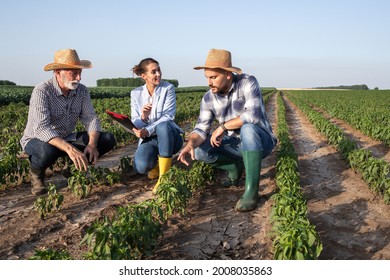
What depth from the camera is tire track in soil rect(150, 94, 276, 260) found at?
3316mm

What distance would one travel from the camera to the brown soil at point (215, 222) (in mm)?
3377

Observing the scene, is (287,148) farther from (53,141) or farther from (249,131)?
(53,141)

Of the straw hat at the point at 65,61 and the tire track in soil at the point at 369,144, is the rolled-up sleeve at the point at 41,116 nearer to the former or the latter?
the straw hat at the point at 65,61

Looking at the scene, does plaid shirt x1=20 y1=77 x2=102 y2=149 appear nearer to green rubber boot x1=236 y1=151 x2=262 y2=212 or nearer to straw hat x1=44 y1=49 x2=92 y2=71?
straw hat x1=44 y1=49 x2=92 y2=71

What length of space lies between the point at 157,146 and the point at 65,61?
1.72m

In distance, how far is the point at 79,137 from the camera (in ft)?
17.0

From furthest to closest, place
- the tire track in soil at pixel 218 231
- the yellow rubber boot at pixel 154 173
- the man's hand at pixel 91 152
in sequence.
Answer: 1. the yellow rubber boot at pixel 154 173
2. the man's hand at pixel 91 152
3. the tire track in soil at pixel 218 231

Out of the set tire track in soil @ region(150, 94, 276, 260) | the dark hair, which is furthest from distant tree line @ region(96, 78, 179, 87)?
tire track in soil @ region(150, 94, 276, 260)

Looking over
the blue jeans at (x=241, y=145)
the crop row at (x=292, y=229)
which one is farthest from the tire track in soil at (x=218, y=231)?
the blue jeans at (x=241, y=145)

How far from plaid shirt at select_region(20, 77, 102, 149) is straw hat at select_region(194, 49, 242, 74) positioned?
5.84 ft

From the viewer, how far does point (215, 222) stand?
4.04 metres

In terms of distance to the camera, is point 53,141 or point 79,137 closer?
point 53,141
